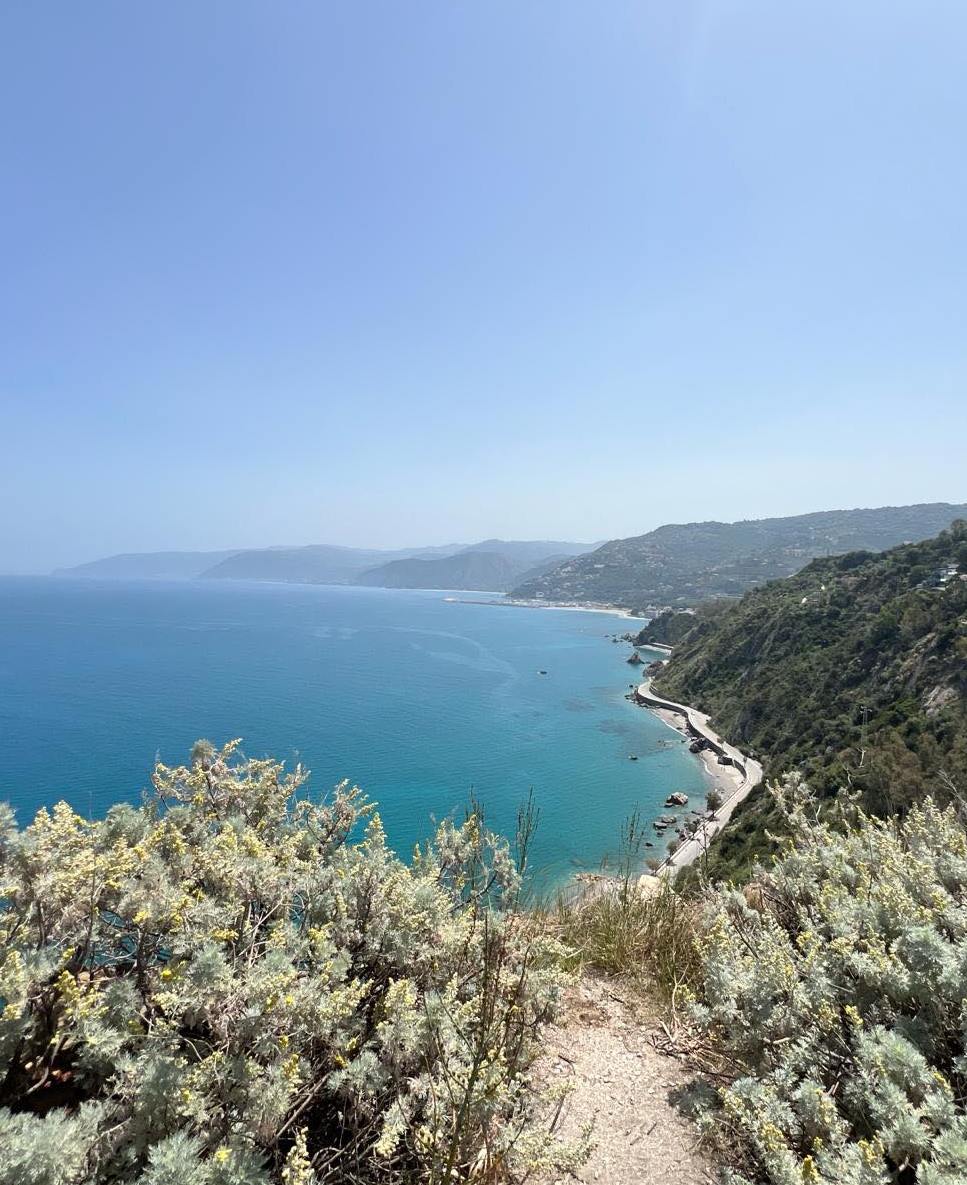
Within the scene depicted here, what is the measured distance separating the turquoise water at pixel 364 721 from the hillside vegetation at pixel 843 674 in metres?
7.35

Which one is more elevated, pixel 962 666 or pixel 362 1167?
pixel 362 1167

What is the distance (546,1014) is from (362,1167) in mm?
1252

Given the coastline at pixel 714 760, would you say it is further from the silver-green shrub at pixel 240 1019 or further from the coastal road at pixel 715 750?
the silver-green shrub at pixel 240 1019

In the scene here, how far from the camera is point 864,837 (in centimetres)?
402

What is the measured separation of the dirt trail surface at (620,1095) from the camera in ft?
7.41

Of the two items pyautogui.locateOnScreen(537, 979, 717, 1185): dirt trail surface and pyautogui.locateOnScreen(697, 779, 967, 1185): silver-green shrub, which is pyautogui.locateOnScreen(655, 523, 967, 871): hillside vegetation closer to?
pyautogui.locateOnScreen(697, 779, 967, 1185): silver-green shrub

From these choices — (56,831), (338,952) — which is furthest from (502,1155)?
(56,831)

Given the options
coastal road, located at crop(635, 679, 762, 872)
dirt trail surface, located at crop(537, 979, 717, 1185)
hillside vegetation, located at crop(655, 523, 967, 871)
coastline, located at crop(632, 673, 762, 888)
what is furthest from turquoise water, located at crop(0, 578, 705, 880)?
hillside vegetation, located at crop(655, 523, 967, 871)

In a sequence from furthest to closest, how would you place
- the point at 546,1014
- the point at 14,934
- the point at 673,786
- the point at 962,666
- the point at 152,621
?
1. the point at 152,621
2. the point at 673,786
3. the point at 962,666
4. the point at 546,1014
5. the point at 14,934

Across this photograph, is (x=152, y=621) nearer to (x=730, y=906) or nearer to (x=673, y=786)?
(x=673, y=786)

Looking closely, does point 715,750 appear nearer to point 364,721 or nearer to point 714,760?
point 714,760

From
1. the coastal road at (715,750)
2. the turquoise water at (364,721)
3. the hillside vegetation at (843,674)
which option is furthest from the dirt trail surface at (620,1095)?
the coastal road at (715,750)

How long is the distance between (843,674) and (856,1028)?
5153 centimetres

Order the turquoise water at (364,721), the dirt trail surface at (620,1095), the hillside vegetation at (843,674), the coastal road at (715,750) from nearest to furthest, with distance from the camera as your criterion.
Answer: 1. the dirt trail surface at (620,1095)
2. the hillside vegetation at (843,674)
3. the coastal road at (715,750)
4. the turquoise water at (364,721)
